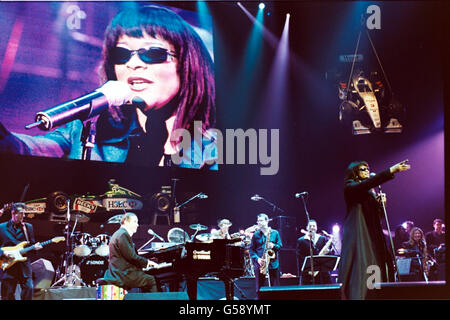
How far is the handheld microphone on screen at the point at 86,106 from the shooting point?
975 centimetres

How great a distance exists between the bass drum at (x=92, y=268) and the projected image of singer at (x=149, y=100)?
2.01 meters

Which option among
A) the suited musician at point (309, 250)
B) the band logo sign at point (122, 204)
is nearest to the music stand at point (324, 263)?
the suited musician at point (309, 250)

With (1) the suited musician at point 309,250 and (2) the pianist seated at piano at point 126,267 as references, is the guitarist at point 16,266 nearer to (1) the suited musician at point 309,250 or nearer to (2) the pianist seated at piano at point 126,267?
(2) the pianist seated at piano at point 126,267

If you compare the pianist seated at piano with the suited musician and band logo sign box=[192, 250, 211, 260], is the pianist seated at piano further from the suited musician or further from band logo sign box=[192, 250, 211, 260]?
the suited musician

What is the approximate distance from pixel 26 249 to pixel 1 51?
396 centimetres

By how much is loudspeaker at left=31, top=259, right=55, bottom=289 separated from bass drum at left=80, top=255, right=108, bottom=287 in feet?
3.58

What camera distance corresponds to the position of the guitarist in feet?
25.7

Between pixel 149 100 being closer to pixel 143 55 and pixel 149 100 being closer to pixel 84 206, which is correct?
pixel 143 55

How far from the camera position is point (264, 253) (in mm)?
9719

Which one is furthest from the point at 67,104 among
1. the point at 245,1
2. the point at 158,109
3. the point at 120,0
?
the point at 245,1

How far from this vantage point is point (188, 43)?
11.3 m

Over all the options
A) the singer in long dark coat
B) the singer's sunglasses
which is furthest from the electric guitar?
the singer in long dark coat
